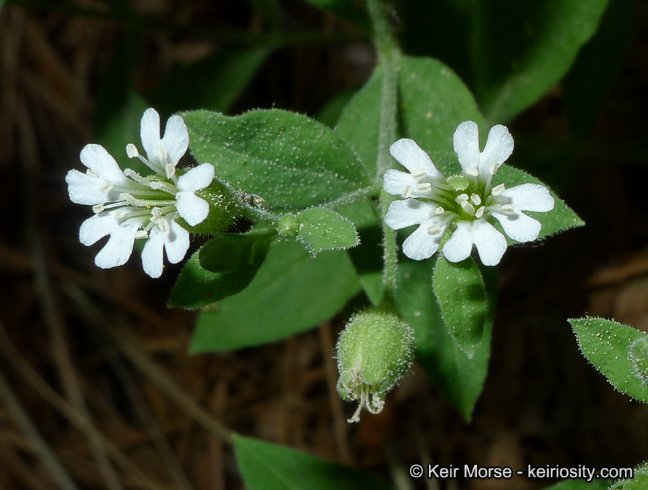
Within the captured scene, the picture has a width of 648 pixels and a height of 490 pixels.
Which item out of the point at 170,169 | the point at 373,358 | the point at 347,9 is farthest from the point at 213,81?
the point at 373,358

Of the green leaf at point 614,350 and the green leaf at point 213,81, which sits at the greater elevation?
the green leaf at point 213,81

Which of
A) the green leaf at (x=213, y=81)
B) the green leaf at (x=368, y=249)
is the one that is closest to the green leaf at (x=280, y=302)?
the green leaf at (x=368, y=249)

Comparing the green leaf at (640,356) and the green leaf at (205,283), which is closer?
the green leaf at (640,356)

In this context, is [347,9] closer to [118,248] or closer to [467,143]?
[467,143]

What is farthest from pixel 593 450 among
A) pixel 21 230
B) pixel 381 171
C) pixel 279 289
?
pixel 21 230

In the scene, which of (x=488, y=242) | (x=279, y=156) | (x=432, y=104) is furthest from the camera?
(x=432, y=104)

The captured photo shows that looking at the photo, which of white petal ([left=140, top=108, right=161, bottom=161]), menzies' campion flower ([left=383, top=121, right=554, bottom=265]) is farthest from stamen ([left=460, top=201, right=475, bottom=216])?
white petal ([left=140, top=108, right=161, bottom=161])

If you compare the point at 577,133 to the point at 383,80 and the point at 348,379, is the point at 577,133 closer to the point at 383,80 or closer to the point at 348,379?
the point at 383,80

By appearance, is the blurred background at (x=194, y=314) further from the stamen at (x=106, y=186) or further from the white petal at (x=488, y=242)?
the white petal at (x=488, y=242)
